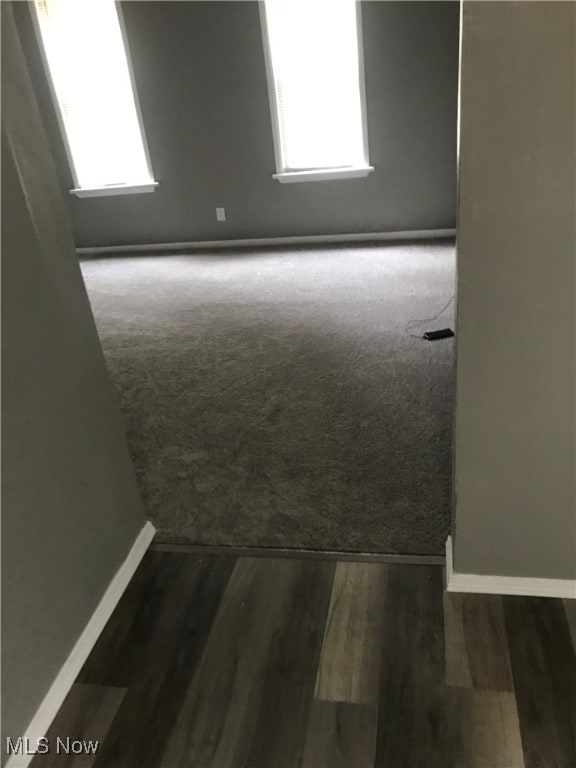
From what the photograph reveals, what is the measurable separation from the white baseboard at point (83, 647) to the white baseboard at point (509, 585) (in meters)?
0.91

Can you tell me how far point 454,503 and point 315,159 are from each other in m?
3.92

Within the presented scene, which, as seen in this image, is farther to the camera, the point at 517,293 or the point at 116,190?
the point at 116,190

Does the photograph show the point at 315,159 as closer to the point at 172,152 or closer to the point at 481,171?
the point at 172,152

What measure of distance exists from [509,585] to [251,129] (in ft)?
13.7

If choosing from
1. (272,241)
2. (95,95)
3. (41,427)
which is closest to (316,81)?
(272,241)

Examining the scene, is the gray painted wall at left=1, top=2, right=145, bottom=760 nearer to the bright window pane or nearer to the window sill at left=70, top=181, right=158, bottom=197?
the bright window pane

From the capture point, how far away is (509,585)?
152 cm

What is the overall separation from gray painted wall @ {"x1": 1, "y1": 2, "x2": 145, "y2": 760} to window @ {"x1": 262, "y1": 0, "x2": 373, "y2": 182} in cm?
363

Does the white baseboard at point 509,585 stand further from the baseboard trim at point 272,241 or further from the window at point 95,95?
the window at point 95,95

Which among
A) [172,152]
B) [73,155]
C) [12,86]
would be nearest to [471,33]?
[12,86]

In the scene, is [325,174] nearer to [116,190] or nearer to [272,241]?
[272,241]

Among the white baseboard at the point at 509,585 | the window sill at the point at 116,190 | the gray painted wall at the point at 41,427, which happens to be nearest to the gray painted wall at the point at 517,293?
the white baseboard at the point at 509,585

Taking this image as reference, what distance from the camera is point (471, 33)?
3.32 feet

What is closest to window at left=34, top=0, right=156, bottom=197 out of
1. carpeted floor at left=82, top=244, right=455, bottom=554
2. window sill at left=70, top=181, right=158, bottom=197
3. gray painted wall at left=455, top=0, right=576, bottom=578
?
window sill at left=70, top=181, right=158, bottom=197
